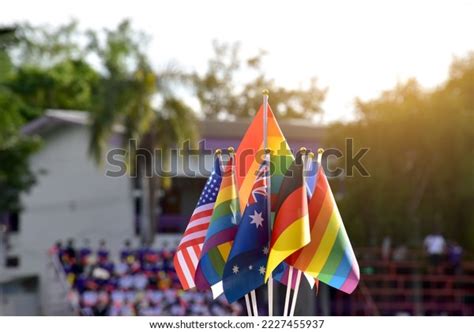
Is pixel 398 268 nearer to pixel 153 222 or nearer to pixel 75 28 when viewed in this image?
pixel 153 222

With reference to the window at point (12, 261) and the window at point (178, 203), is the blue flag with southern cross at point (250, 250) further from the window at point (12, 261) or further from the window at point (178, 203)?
the window at point (12, 261)

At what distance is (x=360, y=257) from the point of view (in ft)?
86.8

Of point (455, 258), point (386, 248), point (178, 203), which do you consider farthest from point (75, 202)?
point (455, 258)

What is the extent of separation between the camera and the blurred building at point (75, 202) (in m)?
29.9

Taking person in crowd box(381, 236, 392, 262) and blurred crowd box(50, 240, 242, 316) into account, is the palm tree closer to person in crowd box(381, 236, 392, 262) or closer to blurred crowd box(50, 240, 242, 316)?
blurred crowd box(50, 240, 242, 316)

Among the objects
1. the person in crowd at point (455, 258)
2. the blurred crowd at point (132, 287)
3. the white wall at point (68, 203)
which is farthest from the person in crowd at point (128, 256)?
the person in crowd at point (455, 258)

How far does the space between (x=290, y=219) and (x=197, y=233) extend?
114cm

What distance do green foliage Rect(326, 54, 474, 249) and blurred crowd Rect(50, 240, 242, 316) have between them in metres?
5.03

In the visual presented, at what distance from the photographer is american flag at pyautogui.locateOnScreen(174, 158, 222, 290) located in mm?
10352

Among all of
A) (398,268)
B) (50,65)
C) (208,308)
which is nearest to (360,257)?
(398,268)

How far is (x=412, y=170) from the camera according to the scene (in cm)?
2812

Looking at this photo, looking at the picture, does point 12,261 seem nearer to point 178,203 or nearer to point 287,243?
point 178,203

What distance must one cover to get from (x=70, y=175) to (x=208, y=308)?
383 inches

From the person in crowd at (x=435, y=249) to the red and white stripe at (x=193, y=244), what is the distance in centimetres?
1615
